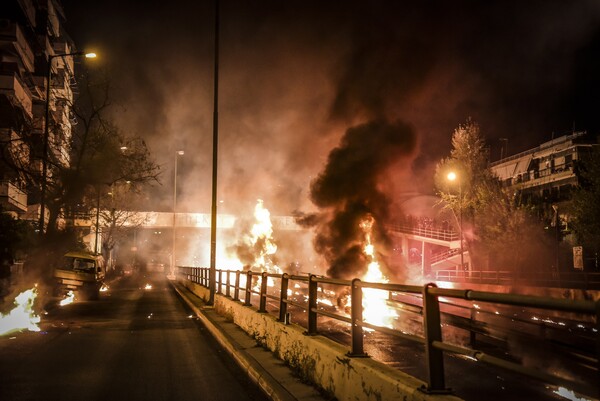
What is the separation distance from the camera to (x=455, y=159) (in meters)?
45.0

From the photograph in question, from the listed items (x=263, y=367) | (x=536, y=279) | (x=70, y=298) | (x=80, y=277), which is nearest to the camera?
(x=263, y=367)

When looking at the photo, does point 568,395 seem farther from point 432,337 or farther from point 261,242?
point 261,242

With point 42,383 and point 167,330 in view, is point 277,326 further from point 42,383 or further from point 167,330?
point 167,330

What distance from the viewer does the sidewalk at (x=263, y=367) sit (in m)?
5.89

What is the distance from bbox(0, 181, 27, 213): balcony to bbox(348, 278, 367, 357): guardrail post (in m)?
29.8

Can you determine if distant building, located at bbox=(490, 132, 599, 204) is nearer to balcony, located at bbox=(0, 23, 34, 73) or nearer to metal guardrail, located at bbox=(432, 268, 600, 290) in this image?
metal guardrail, located at bbox=(432, 268, 600, 290)

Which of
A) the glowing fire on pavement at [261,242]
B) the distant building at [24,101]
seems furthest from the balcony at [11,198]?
the glowing fire on pavement at [261,242]

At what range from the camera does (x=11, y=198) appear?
33219 mm

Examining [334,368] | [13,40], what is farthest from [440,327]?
[13,40]

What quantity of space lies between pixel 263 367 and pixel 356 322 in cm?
247

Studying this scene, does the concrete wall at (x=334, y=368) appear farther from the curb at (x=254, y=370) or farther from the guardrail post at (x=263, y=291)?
the curb at (x=254, y=370)

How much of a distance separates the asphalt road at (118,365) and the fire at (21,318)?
0.41 m

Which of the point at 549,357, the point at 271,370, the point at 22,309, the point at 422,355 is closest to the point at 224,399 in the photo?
the point at 271,370

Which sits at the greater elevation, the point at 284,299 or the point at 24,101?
the point at 24,101
